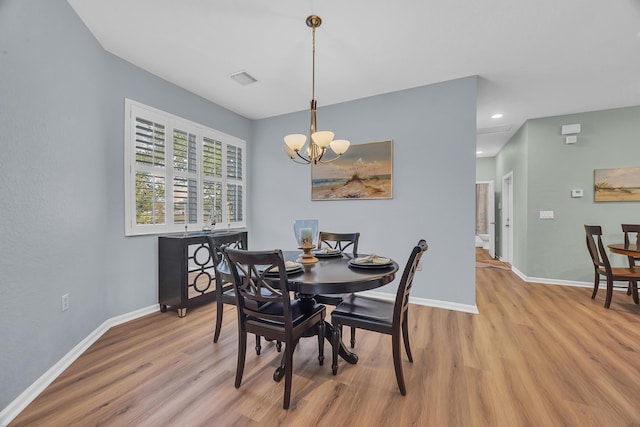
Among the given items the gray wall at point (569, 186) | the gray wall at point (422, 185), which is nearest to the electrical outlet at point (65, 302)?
the gray wall at point (422, 185)

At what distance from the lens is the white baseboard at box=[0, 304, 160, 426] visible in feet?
4.99

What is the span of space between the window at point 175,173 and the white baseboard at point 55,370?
887 millimetres

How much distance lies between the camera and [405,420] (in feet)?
4.97

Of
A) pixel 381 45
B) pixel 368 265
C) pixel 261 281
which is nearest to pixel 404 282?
pixel 368 265

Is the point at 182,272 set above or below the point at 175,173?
below

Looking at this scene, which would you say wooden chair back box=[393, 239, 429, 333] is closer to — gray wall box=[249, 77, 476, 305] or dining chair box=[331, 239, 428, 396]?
dining chair box=[331, 239, 428, 396]

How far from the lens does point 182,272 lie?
9.71ft

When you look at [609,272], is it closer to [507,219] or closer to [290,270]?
[507,219]

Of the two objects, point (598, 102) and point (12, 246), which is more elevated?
point (598, 102)

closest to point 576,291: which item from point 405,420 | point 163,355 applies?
point 405,420

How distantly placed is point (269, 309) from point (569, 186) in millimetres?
4995

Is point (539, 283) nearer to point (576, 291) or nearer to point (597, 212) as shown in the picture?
point (576, 291)

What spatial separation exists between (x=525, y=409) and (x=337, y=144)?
2179 millimetres

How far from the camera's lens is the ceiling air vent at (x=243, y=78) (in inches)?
124
